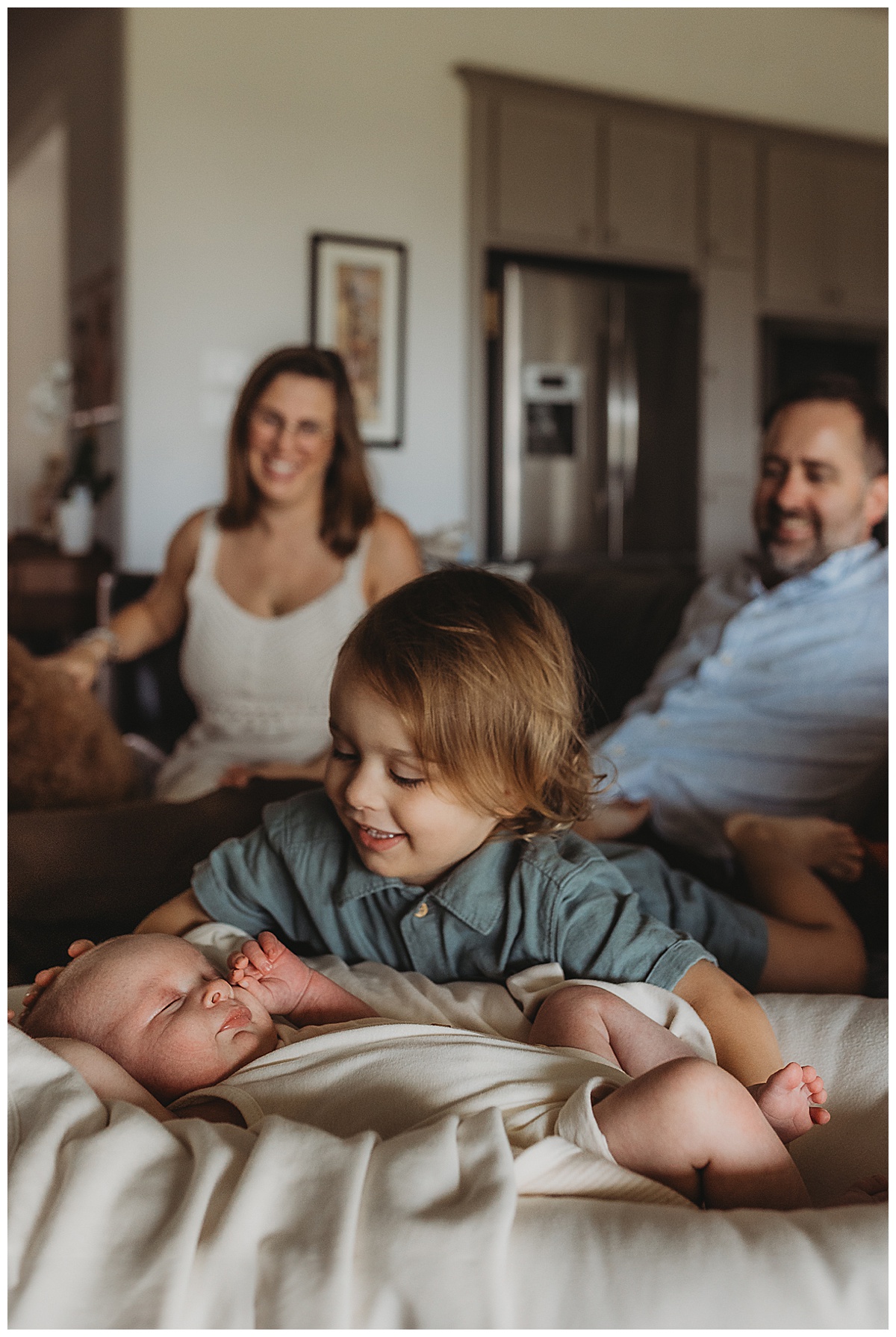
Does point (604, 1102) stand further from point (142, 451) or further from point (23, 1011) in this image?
point (142, 451)

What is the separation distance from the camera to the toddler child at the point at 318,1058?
2.45 feet

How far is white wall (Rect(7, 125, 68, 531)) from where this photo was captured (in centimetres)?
643

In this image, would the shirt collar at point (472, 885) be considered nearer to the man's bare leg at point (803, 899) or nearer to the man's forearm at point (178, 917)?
the man's forearm at point (178, 917)

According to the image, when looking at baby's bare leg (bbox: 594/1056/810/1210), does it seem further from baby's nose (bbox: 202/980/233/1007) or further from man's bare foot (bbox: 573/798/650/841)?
man's bare foot (bbox: 573/798/650/841)

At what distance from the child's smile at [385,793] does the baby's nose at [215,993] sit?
0.17 m

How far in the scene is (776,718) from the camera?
1789 millimetres

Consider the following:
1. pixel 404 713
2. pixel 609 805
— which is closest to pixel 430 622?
pixel 404 713

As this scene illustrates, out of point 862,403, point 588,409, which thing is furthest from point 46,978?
point 588,409

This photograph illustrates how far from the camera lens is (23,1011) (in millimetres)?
975

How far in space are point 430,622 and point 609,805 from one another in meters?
0.69

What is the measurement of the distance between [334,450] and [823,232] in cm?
462

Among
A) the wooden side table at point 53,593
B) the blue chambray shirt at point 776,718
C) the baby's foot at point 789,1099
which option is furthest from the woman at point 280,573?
the wooden side table at point 53,593

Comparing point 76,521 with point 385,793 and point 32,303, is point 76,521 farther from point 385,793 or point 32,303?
point 385,793

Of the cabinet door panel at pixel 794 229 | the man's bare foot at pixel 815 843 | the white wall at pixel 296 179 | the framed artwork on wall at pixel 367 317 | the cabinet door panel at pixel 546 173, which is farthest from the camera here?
the cabinet door panel at pixel 794 229
